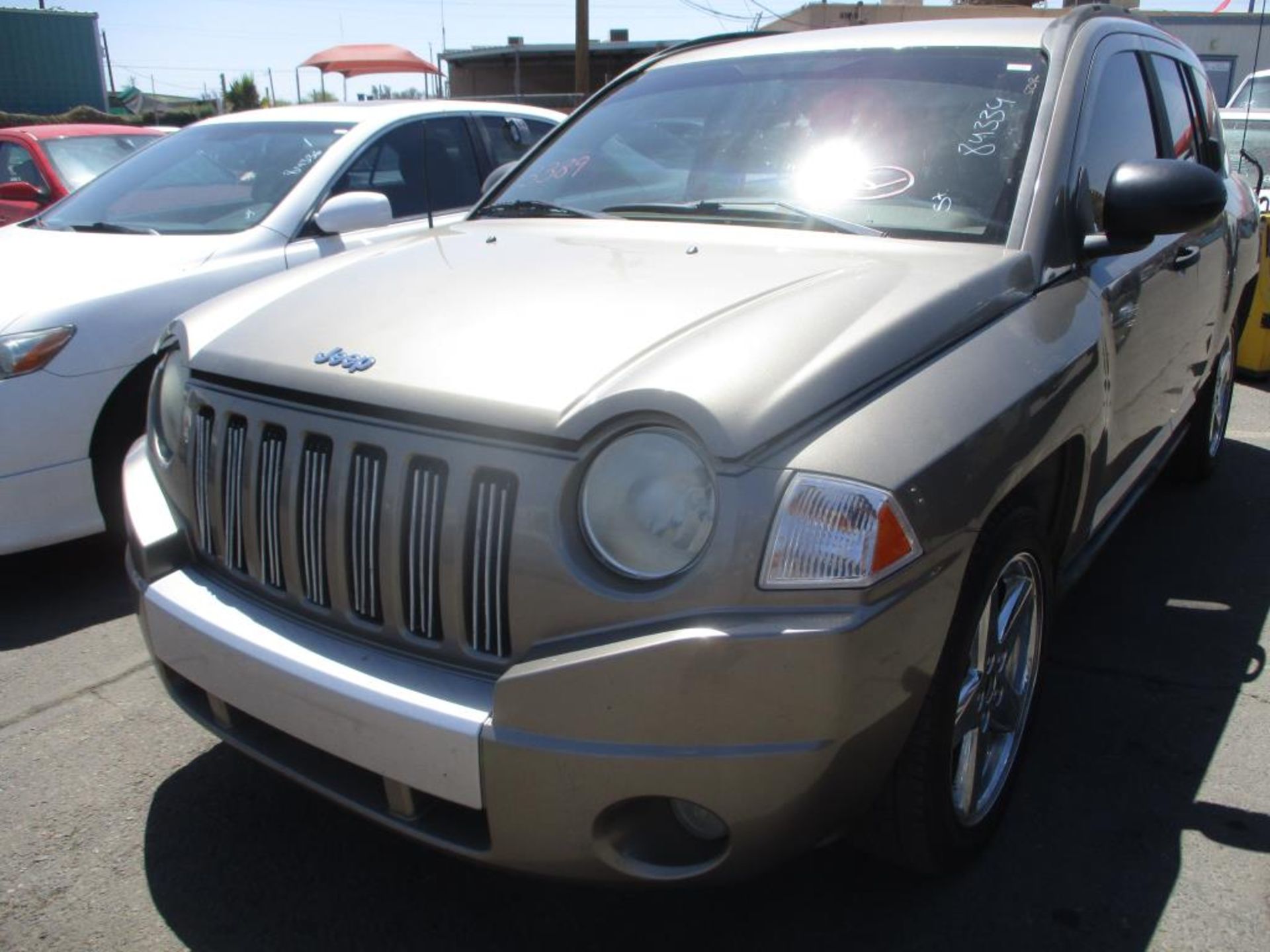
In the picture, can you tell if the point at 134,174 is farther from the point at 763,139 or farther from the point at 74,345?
the point at 763,139

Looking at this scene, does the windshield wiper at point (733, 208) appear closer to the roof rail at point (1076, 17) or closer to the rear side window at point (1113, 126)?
the rear side window at point (1113, 126)

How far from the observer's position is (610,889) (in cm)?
206

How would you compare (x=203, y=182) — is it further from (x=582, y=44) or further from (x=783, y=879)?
(x=582, y=44)

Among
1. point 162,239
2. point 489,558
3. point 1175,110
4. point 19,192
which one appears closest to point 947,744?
point 489,558

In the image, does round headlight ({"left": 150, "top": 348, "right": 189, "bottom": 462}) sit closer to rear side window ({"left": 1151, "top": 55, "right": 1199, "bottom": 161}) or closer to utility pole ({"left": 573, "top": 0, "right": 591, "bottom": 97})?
rear side window ({"left": 1151, "top": 55, "right": 1199, "bottom": 161})

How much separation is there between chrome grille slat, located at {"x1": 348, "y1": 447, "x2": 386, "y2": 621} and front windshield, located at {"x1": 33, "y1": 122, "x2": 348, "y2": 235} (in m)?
3.01

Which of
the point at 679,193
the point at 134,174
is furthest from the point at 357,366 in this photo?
the point at 134,174

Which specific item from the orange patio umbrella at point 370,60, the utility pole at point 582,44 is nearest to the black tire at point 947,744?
the utility pole at point 582,44

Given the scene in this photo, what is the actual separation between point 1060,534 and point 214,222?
12.2ft

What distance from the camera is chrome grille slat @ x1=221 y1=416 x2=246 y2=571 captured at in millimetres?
2357

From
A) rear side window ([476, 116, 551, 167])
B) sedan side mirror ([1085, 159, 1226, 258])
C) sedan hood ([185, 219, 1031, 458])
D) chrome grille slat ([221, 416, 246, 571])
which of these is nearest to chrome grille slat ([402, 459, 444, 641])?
sedan hood ([185, 219, 1031, 458])

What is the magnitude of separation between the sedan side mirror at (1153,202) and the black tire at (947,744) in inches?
31.0

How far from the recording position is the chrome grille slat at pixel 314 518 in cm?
218

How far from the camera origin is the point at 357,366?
2215 millimetres
